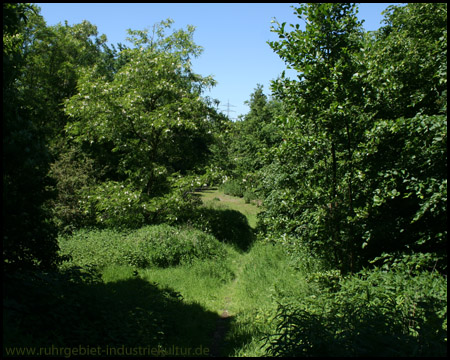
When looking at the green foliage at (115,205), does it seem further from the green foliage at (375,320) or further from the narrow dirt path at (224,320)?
the green foliage at (375,320)

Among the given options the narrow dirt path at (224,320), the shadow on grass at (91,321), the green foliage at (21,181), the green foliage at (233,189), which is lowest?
the narrow dirt path at (224,320)

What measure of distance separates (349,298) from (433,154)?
119 inches

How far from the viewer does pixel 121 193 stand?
1256 centimetres

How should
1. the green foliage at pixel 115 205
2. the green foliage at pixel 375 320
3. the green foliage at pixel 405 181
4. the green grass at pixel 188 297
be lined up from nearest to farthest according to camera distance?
1. the green foliage at pixel 375 320
2. the green grass at pixel 188 297
3. the green foliage at pixel 405 181
4. the green foliage at pixel 115 205

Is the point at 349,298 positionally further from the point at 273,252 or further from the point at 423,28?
the point at 423,28

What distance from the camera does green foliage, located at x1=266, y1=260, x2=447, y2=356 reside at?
3615 mm

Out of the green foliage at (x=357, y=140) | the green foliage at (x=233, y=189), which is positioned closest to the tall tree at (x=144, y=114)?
the green foliage at (x=357, y=140)

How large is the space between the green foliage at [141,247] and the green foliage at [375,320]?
5178 millimetres

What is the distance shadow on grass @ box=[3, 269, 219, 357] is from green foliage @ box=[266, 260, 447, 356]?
6.34ft

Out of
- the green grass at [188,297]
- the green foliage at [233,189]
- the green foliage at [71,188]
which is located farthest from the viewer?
the green foliage at [233,189]

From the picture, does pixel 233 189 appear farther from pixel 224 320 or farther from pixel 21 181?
pixel 21 181

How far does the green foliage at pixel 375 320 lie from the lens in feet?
11.9

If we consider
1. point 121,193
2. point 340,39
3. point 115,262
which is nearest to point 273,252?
point 115,262

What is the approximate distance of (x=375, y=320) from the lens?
4184mm
